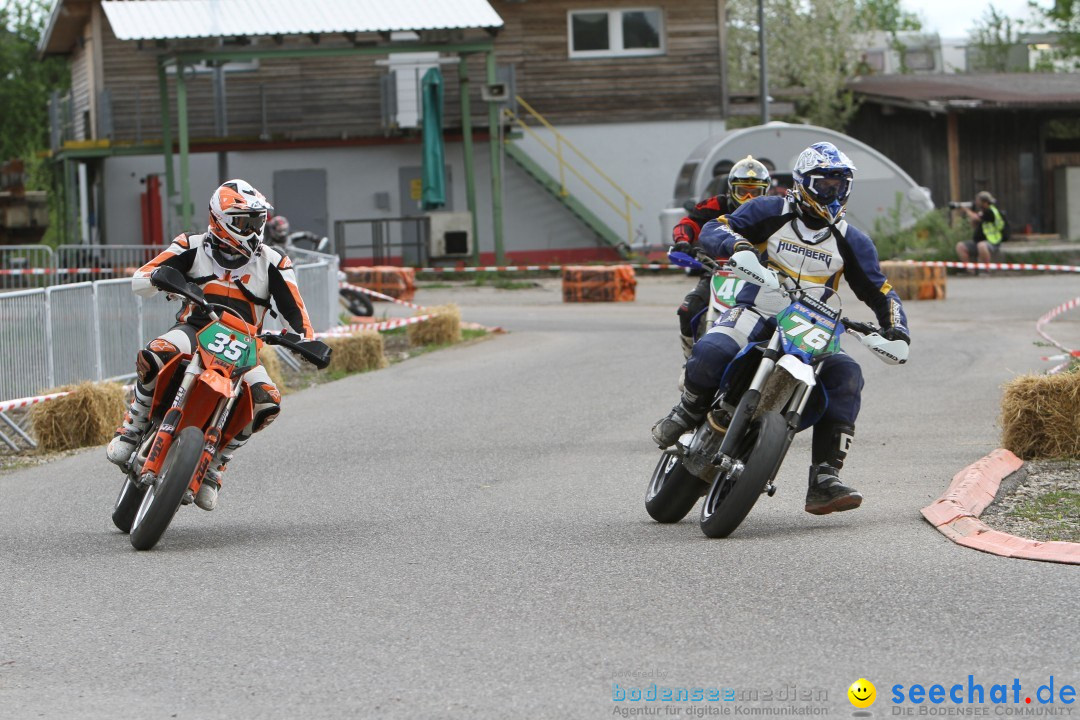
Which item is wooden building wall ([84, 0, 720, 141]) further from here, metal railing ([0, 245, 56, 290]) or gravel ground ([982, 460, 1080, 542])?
gravel ground ([982, 460, 1080, 542])

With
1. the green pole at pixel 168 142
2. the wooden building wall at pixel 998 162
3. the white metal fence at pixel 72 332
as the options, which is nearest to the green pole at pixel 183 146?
the green pole at pixel 168 142

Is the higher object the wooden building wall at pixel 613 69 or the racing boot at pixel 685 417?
the wooden building wall at pixel 613 69

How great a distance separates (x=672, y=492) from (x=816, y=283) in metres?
1.21

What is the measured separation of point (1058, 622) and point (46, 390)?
927 cm

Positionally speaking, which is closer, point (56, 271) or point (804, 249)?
point (804, 249)

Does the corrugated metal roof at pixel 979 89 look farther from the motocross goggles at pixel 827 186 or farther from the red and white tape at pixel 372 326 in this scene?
the motocross goggles at pixel 827 186

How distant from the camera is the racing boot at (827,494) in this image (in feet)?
26.8

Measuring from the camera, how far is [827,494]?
820 cm

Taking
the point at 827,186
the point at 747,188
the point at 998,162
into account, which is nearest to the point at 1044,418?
the point at 747,188

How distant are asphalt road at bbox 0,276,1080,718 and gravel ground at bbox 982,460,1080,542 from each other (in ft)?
1.32

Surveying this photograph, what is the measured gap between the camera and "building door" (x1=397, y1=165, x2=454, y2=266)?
3762 centimetres

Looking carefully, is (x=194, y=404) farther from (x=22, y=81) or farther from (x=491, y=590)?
(x=22, y=81)

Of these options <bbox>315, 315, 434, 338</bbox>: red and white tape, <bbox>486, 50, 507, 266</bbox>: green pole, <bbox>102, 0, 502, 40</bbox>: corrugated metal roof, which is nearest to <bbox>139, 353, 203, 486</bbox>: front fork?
<bbox>315, 315, 434, 338</bbox>: red and white tape

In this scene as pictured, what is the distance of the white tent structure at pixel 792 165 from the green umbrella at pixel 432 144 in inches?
178
